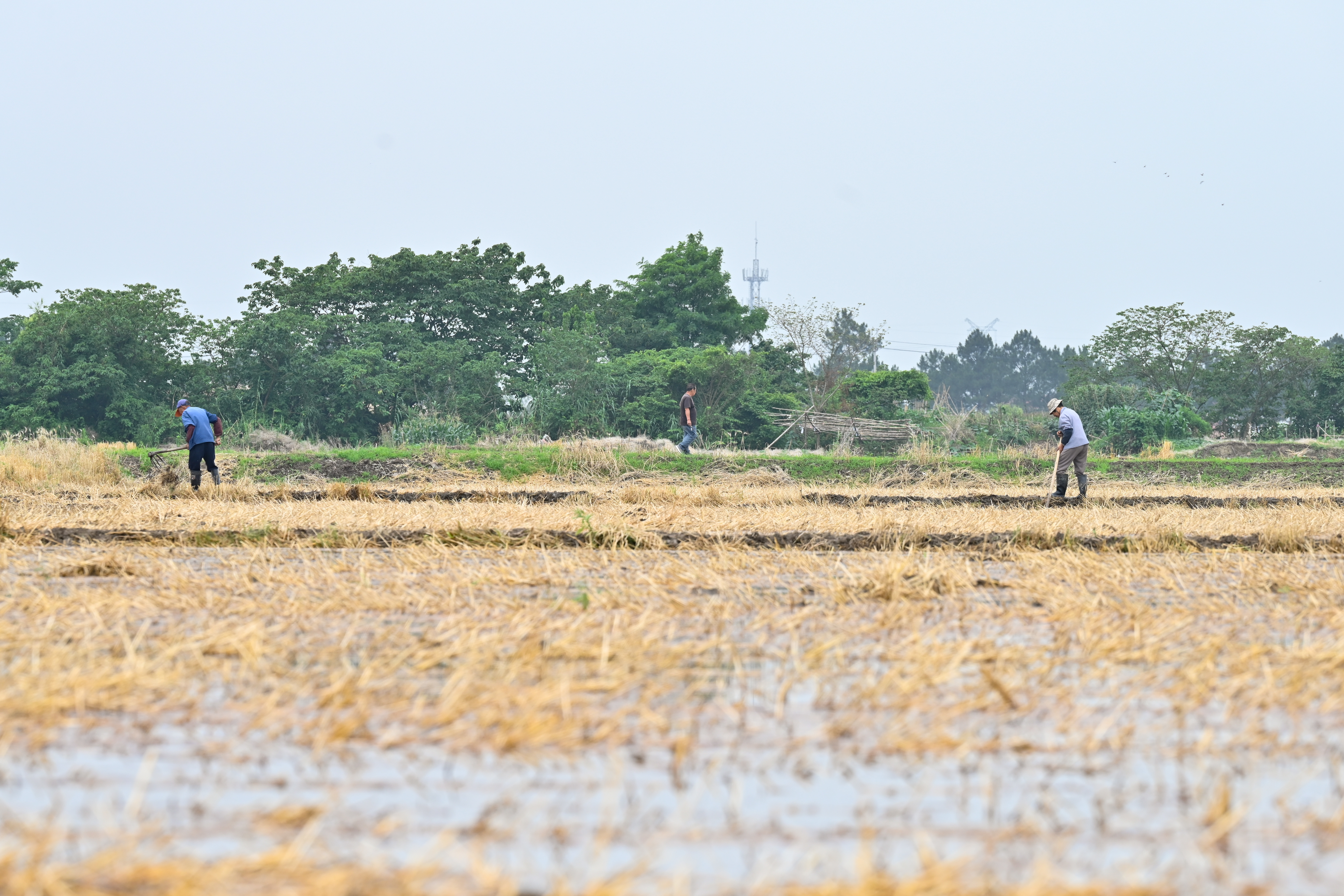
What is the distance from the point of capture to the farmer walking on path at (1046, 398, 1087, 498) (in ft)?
46.2

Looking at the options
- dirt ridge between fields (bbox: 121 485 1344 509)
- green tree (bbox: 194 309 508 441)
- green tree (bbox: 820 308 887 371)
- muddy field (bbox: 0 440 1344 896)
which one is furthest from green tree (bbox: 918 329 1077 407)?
muddy field (bbox: 0 440 1344 896)

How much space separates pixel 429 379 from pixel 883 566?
76.2ft

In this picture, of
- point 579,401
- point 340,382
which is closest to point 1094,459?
point 579,401

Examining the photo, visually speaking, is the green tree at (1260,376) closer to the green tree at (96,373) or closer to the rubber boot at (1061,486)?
the rubber boot at (1061,486)

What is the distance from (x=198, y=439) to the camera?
1435 centimetres

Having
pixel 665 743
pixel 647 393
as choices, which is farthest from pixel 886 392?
pixel 665 743

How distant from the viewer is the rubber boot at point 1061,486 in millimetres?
14594

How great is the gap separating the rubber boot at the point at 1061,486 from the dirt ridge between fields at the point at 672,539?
17.9ft

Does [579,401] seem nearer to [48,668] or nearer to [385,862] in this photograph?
[48,668]

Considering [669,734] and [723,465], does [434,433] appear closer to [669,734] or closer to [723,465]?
[723,465]

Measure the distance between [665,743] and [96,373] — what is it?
92.1ft

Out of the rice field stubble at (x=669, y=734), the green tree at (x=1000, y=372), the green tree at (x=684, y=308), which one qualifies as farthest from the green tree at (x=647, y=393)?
the green tree at (x=1000, y=372)

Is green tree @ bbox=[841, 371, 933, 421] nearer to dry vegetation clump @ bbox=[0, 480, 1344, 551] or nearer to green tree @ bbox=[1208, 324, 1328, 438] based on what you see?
green tree @ bbox=[1208, 324, 1328, 438]

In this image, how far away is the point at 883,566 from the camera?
6305 mm
